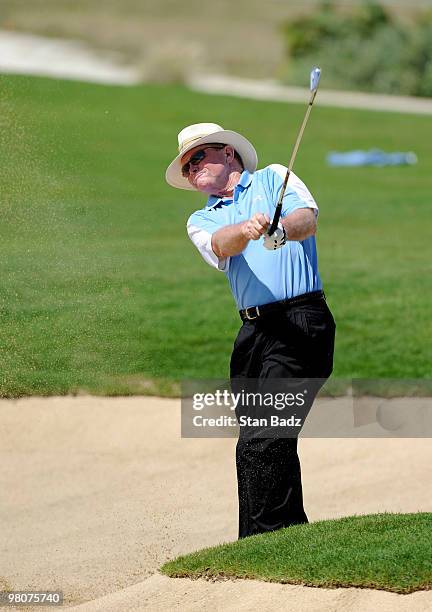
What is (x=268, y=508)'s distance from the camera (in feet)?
18.0

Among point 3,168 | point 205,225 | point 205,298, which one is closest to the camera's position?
point 205,225

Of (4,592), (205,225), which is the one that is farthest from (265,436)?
(4,592)

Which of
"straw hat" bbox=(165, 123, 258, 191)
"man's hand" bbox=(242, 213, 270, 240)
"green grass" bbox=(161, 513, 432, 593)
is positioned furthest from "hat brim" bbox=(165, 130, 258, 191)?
"green grass" bbox=(161, 513, 432, 593)

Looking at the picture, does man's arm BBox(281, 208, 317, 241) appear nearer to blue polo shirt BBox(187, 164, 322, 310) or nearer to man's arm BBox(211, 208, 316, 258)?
man's arm BBox(211, 208, 316, 258)

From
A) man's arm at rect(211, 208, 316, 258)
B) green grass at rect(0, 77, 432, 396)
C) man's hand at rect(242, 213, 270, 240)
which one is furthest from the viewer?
green grass at rect(0, 77, 432, 396)

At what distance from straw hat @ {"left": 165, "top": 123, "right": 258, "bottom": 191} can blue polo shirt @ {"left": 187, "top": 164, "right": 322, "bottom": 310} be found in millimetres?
182

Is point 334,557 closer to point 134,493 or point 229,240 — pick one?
point 229,240

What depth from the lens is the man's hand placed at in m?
4.77

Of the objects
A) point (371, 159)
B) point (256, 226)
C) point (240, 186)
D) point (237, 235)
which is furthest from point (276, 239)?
point (371, 159)

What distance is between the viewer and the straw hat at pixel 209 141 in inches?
210

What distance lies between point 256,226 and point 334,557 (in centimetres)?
131

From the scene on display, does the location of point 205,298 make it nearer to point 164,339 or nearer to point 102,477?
point 164,339

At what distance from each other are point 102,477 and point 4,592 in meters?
1.89

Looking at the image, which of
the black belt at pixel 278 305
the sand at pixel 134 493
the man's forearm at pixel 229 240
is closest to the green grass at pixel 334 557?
the sand at pixel 134 493
